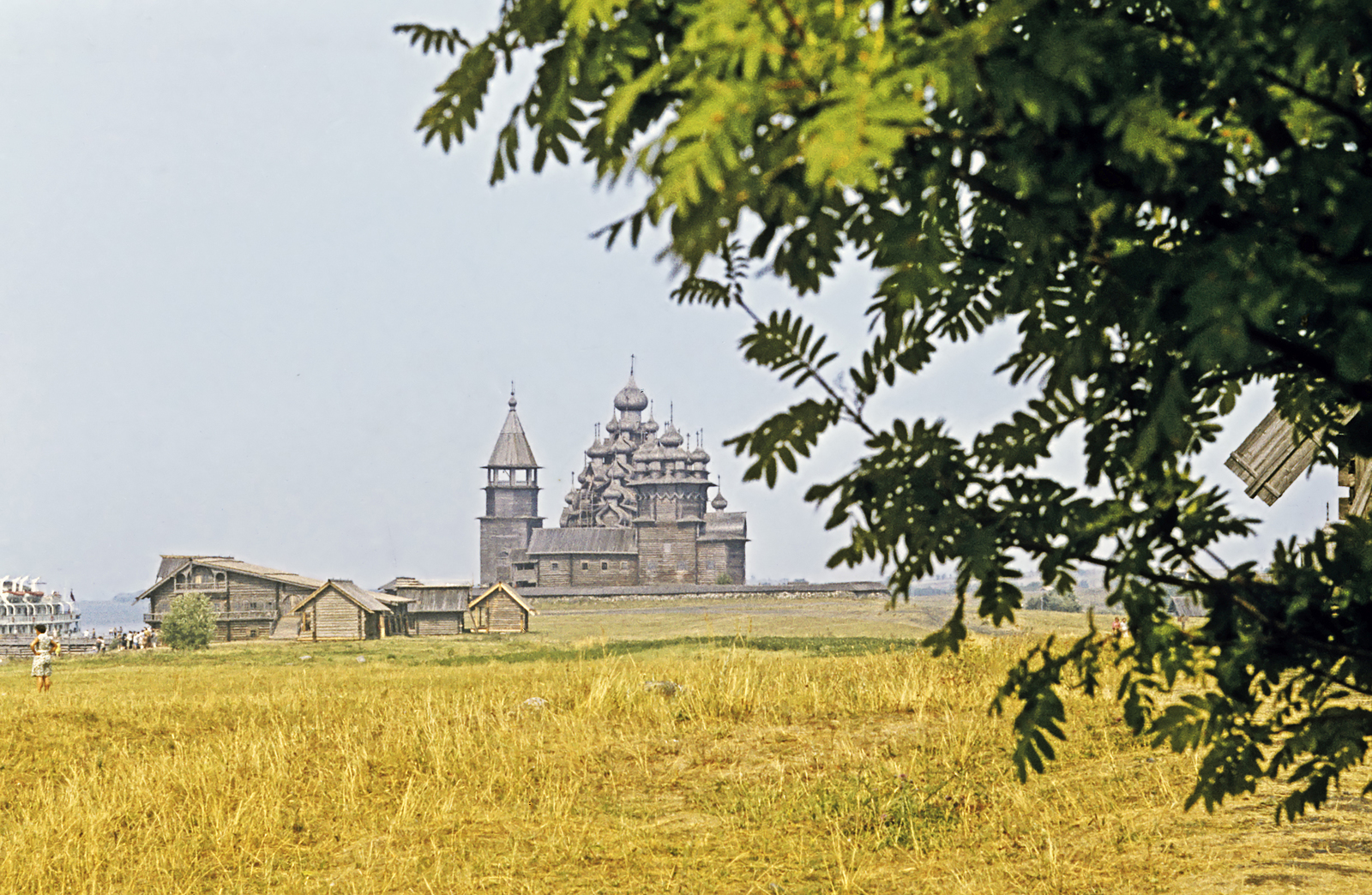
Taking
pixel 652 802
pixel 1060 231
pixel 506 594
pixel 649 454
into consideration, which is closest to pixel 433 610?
pixel 506 594

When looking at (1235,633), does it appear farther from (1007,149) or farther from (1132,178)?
(1007,149)

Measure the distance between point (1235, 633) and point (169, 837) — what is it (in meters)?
7.28

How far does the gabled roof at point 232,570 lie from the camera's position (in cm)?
5653

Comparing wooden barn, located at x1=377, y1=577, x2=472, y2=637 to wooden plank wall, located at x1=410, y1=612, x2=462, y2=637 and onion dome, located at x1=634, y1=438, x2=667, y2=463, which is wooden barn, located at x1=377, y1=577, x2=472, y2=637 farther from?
onion dome, located at x1=634, y1=438, x2=667, y2=463

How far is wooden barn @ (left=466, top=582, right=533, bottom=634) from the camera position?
5759cm

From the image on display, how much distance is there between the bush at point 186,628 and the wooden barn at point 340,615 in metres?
5.09

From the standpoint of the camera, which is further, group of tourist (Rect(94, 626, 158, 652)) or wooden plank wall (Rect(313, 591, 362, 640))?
group of tourist (Rect(94, 626, 158, 652))

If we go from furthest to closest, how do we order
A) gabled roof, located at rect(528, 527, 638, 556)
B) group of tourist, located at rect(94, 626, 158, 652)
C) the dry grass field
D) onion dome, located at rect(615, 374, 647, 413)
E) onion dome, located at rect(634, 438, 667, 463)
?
onion dome, located at rect(615, 374, 647, 413)
onion dome, located at rect(634, 438, 667, 463)
gabled roof, located at rect(528, 527, 638, 556)
group of tourist, located at rect(94, 626, 158, 652)
the dry grass field

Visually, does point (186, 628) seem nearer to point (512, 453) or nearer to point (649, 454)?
point (649, 454)

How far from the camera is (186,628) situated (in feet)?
155

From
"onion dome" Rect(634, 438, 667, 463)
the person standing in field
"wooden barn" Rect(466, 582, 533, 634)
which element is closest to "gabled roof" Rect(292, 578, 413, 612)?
"wooden barn" Rect(466, 582, 533, 634)

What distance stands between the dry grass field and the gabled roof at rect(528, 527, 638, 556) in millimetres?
80374

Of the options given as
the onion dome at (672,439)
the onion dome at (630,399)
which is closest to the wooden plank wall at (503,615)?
the onion dome at (672,439)

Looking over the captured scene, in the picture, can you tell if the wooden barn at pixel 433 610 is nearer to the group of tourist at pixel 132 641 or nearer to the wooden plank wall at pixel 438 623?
the wooden plank wall at pixel 438 623
